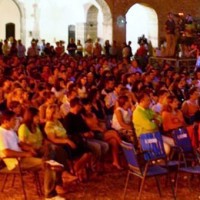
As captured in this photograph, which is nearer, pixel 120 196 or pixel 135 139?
pixel 120 196

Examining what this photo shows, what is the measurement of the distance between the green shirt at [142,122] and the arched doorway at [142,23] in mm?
21031

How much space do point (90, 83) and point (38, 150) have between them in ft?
19.8

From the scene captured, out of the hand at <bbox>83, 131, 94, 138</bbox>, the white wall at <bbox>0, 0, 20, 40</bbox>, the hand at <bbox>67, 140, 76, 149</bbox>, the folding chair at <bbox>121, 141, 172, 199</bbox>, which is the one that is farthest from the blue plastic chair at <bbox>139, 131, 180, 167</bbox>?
the white wall at <bbox>0, 0, 20, 40</bbox>

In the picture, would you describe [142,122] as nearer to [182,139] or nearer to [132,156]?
[182,139]

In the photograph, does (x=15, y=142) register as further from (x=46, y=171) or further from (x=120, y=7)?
(x=120, y=7)

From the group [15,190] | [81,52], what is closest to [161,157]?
[15,190]

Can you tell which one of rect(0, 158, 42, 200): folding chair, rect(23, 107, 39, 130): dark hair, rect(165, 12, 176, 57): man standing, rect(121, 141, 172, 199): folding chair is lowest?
rect(0, 158, 42, 200): folding chair

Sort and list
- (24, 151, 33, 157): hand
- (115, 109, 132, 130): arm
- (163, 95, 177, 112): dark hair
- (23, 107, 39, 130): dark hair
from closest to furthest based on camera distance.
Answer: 1. (24, 151, 33, 157): hand
2. (23, 107, 39, 130): dark hair
3. (163, 95, 177, 112): dark hair
4. (115, 109, 132, 130): arm

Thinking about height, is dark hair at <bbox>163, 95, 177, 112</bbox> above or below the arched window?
below

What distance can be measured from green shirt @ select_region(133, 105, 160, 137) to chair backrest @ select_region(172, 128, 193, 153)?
919 mm

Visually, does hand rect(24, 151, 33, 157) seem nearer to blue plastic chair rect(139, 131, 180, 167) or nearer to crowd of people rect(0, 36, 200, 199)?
crowd of people rect(0, 36, 200, 199)

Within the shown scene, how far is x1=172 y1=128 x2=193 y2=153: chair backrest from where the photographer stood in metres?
8.52

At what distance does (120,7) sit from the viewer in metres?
28.9

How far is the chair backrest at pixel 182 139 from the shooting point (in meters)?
8.52
